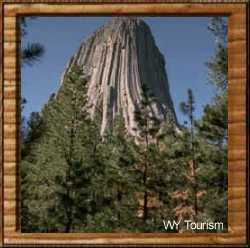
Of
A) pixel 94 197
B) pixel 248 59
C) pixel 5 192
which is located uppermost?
pixel 248 59

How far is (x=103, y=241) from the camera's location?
3471 millimetres

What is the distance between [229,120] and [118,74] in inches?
167

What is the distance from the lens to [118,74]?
24.8ft

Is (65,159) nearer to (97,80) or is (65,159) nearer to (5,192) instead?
(97,80)

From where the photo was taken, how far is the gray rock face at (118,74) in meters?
7.07

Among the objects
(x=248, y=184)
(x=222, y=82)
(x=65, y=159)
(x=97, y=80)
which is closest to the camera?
(x=248, y=184)

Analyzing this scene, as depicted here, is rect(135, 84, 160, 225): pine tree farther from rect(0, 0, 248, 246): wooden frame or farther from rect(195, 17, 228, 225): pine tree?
rect(0, 0, 248, 246): wooden frame

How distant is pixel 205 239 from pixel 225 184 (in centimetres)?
242

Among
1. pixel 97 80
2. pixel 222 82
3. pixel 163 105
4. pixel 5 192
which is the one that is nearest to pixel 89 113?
pixel 97 80

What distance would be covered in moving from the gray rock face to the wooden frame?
321 cm

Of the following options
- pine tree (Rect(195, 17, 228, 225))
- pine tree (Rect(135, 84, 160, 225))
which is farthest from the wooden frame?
pine tree (Rect(135, 84, 160, 225))

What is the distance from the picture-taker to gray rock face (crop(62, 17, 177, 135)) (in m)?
7.07

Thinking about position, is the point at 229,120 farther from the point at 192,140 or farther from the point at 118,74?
the point at 118,74

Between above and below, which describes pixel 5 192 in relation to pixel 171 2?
below
